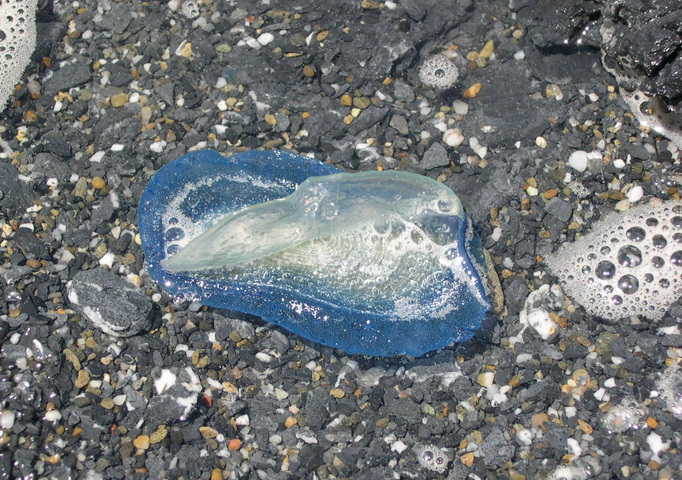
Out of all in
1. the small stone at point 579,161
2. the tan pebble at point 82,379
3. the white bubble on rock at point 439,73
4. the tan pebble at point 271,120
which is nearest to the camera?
the tan pebble at point 82,379

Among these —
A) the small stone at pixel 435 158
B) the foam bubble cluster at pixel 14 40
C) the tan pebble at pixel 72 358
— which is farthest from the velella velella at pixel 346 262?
the foam bubble cluster at pixel 14 40

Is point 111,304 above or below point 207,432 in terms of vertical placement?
above

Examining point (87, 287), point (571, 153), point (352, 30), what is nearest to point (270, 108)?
point (352, 30)

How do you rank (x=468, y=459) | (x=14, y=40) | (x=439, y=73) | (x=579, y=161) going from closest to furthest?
1. (x=468, y=459)
2. (x=579, y=161)
3. (x=439, y=73)
4. (x=14, y=40)

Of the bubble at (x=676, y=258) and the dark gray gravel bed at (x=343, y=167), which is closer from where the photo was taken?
the dark gray gravel bed at (x=343, y=167)

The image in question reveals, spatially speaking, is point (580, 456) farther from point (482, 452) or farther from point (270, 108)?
point (270, 108)

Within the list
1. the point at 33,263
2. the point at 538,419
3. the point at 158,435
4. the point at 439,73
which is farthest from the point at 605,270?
the point at 33,263

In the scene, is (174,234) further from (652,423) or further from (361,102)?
(652,423)

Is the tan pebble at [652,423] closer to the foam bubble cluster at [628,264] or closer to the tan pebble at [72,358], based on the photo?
the foam bubble cluster at [628,264]
